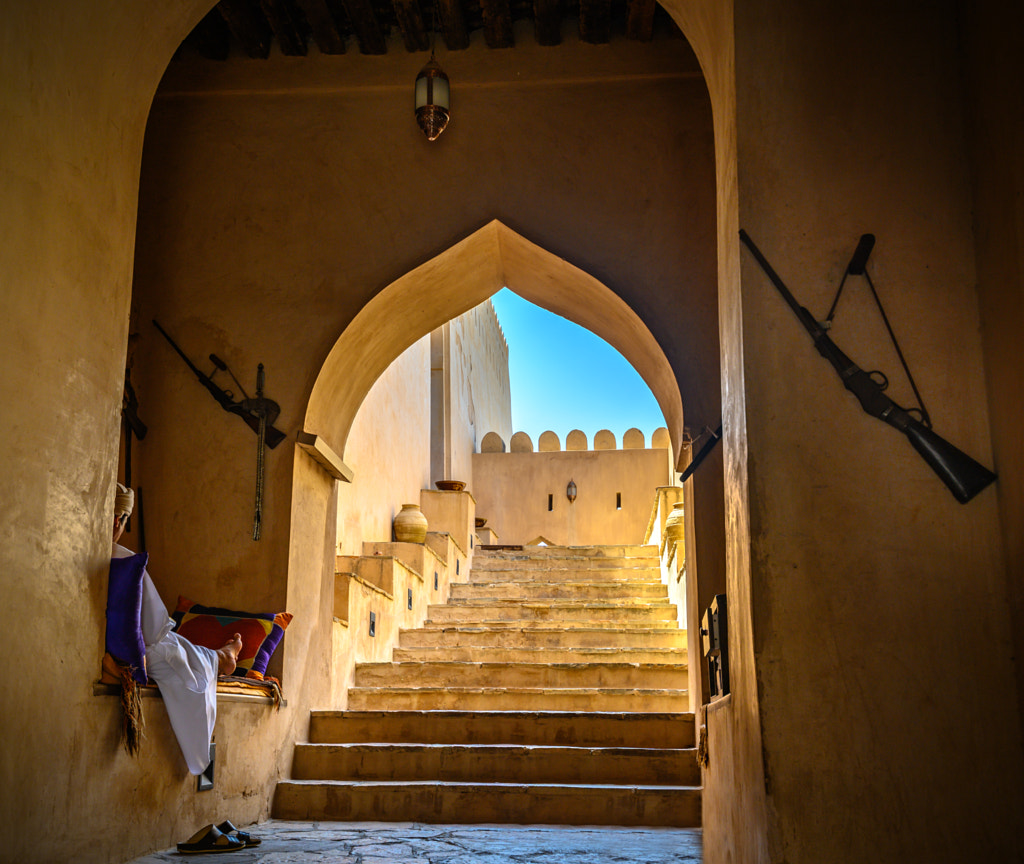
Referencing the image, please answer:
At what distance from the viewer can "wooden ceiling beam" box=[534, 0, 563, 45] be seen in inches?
216

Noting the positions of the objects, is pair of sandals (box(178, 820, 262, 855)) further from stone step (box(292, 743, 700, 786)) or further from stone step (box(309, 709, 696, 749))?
stone step (box(309, 709, 696, 749))

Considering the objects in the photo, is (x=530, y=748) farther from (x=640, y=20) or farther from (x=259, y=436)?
(x=640, y=20)

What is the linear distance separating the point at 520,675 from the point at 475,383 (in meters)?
10.4

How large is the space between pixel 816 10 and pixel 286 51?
3843mm

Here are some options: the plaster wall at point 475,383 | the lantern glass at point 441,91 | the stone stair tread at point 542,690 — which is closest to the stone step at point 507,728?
the stone stair tread at point 542,690

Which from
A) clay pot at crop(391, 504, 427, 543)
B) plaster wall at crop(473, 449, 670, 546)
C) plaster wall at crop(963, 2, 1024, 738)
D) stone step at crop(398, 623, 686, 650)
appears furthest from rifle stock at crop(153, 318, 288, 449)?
plaster wall at crop(473, 449, 670, 546)

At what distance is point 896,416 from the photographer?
8.39 feet

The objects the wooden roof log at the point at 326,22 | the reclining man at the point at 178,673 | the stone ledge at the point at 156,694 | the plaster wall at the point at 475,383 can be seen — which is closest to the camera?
the stone ledge at the point at 156,694

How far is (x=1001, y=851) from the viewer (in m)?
2.25

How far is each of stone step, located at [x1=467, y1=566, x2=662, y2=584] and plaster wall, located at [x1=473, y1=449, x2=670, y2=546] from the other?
4964mm

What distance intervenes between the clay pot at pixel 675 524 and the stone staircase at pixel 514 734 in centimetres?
56

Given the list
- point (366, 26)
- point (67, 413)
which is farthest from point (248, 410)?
point (366, 26)

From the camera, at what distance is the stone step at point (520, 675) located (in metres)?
6.27

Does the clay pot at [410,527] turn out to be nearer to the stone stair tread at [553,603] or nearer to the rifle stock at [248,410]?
the stone stair tread at [553,603]
